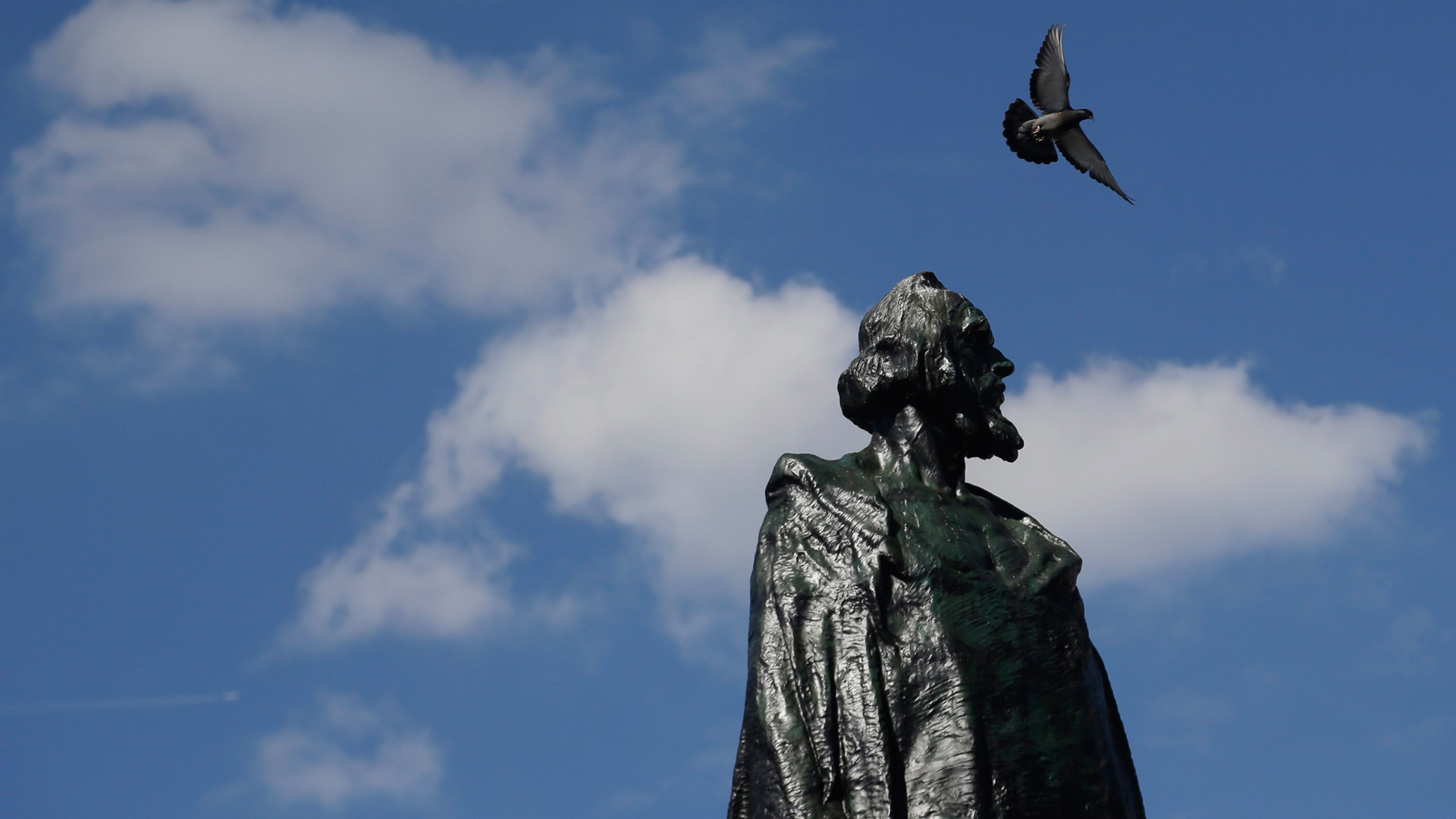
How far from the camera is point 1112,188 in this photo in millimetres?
14070

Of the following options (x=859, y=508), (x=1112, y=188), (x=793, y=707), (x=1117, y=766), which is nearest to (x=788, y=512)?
(x=859, y=508)

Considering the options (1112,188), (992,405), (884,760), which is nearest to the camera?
(884,760)

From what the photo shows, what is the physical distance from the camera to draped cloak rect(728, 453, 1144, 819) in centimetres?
774

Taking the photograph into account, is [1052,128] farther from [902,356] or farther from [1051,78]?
[902,356]

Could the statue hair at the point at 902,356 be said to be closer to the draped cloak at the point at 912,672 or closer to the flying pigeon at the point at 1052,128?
the draped cloak at the point at 912,672

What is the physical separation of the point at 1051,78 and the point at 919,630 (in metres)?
7.50

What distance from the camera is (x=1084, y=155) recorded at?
1406cm

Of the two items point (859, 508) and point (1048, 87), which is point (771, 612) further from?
point (1048, 87)

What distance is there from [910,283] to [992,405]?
71 cm

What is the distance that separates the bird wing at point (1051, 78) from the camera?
14.2 metres

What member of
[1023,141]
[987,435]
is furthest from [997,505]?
[1023,141]

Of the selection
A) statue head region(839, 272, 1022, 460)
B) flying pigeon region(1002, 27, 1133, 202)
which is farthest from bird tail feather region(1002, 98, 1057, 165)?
statue head region(839, 272, 1022, 460)

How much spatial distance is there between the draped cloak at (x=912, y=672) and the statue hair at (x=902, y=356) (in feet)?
1.35

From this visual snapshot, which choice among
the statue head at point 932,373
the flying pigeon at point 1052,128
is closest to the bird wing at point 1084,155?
the flying pigeon at point 1052,128
